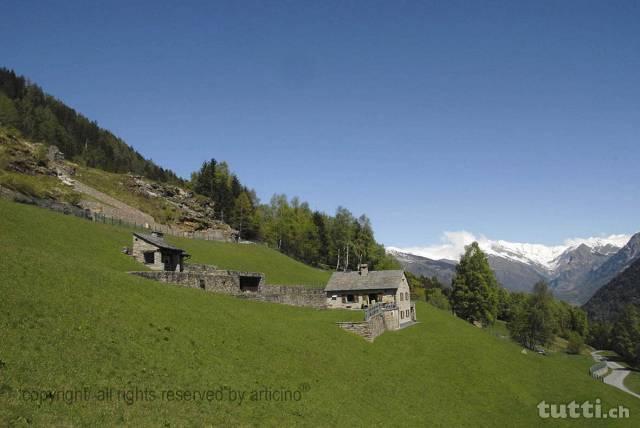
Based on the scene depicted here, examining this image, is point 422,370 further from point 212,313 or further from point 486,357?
point 212,313

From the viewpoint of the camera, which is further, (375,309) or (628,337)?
(628,337)

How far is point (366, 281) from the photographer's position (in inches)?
2576

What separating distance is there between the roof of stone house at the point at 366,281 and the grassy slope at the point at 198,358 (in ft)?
41.9

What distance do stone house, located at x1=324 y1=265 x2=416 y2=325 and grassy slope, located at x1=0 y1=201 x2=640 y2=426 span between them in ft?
37.6

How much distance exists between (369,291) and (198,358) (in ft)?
139

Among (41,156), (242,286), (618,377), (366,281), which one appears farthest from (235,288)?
(618,377)

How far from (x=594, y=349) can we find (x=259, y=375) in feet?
597

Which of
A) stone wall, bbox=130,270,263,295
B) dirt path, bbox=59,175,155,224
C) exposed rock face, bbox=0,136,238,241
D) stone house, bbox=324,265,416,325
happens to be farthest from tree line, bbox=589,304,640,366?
dirt path, bbox=59,175,155,224

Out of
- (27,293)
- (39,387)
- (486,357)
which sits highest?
(27,293)

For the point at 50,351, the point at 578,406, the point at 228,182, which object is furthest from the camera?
the point at 228,182

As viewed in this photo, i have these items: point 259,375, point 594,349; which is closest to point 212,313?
point 259,375

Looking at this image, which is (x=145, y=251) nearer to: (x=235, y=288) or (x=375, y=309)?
(x=235, y=288)

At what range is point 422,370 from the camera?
4041 centimetres

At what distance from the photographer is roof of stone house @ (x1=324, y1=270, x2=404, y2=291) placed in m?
63.6
